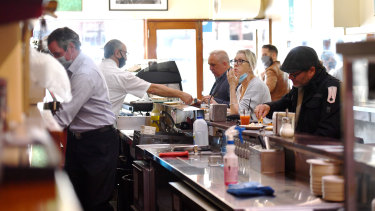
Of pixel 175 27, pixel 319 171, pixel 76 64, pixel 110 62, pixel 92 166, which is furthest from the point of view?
pixel 175 27

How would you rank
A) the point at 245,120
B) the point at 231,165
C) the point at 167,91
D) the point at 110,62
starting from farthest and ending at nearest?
the point at 110,62 < the point at 167,91 < the point at 245,120 < the point at 231,165

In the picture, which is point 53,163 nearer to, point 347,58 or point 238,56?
point 347,58

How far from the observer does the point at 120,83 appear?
237 inches

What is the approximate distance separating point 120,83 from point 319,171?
322cm

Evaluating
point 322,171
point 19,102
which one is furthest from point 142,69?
point 19,102

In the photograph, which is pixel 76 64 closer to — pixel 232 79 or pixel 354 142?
pixel 232 79

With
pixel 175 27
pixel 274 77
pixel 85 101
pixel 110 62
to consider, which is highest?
pixel 175 27

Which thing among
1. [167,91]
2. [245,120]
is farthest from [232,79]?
[245,120]

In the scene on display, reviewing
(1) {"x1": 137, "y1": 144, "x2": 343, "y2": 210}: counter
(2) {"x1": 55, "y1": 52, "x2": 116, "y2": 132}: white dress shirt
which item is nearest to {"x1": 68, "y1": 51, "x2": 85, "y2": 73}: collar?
(2) {"x1": 55, "y1": 52, "x2": 116, "y2": 132}: white dress shirt

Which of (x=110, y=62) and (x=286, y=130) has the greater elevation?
(x=110, y=62)

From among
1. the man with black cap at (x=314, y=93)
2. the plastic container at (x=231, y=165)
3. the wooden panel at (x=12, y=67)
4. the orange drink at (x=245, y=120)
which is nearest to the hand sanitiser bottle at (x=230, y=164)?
the plastic container at (x=231, y=165)

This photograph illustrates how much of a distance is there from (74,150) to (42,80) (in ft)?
9.40

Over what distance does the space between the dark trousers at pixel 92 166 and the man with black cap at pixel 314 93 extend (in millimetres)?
1605

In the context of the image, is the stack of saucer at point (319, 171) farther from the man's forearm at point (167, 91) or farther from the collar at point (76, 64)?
the man's forearm at point (167, 91)
